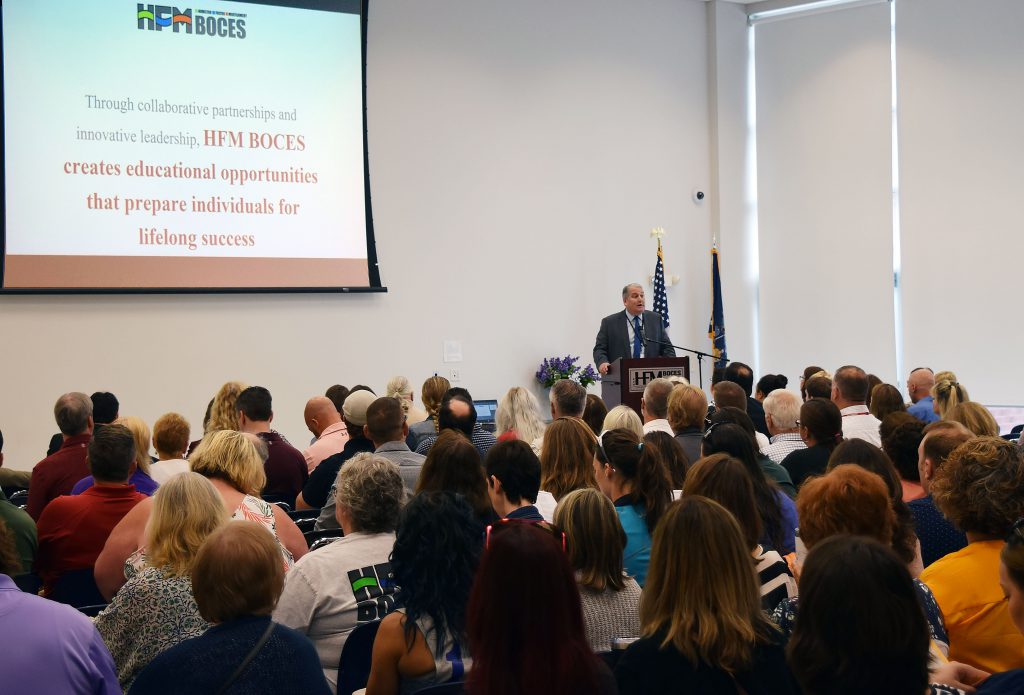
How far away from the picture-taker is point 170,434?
461 cm

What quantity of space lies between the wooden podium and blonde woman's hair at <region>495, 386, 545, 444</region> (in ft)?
7.23

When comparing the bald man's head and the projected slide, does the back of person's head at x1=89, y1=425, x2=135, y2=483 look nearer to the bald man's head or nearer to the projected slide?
the bald man's head

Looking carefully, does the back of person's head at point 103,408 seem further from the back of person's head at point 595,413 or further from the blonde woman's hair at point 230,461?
the back of person's head at point 595,413

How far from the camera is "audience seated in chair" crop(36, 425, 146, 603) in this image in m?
3.74

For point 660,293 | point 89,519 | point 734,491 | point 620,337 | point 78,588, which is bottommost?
point 78,588

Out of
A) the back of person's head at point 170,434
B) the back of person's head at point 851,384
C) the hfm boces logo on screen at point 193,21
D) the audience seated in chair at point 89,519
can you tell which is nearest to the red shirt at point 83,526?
the audience seated in chair at point 89,519

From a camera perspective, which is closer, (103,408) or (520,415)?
(520,415)

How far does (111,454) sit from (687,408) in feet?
8.48

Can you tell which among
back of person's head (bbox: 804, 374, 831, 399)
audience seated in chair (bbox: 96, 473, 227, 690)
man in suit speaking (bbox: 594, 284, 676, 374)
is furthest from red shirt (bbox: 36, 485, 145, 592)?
man in suit speaking (bbox: 594, 284, 676, 374)

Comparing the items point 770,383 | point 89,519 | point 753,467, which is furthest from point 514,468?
point 770,383

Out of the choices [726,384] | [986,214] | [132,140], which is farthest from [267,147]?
[986,214]

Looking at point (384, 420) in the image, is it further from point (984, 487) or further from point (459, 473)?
point (984, 487)

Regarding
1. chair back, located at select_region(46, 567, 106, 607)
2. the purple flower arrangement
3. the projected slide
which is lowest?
chair back, located at select_region(46, 567, 106, 607)

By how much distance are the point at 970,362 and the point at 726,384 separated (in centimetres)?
599
